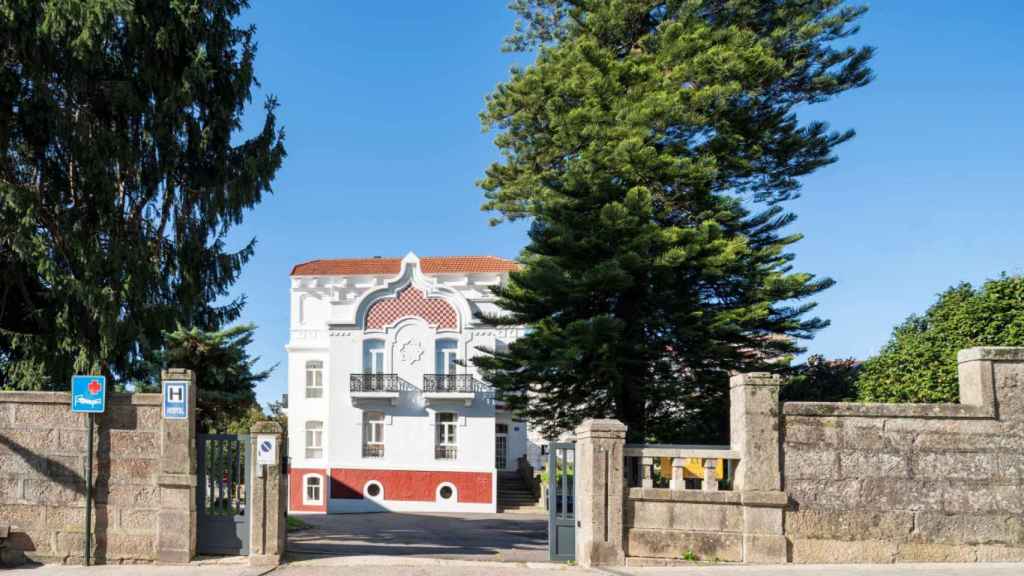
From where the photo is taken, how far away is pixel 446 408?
3553cm

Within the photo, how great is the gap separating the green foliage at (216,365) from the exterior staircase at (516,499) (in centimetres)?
1420

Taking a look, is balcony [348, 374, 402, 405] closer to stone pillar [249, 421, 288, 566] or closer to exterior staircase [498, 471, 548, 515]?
exterior staircase [498, 471, 548, 515]

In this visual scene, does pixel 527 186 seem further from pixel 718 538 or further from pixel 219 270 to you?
pixel 718 538

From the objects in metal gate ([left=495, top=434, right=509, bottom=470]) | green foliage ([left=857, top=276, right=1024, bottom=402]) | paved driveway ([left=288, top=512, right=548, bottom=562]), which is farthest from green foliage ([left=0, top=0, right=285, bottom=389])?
metal gate ([left=495, top=434, right=509, bottom=470])

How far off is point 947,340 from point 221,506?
465 inches

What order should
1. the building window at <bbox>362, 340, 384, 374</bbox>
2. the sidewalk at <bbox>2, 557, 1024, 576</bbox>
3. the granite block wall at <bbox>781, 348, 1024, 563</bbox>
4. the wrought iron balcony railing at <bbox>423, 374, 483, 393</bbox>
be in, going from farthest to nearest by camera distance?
the building window at <bbox>362, 340, 384, 374</bbox>
the wrought iron balcony railing at <bbox>423, 374, 483, 393</bbox>
the granite block wall at <bbox>781, 348, 1024, 563</bbox>
the sidewalk at <bbox>2, 557, 1024, 576</bbox>

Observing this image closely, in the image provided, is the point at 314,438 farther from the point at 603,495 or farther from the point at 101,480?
the point at 603,495

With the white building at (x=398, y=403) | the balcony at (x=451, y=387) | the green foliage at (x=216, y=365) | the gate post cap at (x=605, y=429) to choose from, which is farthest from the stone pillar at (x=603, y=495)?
the balcony at (x=451, y=387)

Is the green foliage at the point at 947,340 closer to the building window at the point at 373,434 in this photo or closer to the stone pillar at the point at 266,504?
the stone pillar at the point at 266,504

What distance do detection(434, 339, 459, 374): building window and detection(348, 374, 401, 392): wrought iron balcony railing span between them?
6.25ft

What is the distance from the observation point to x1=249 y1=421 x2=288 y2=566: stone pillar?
12273mm

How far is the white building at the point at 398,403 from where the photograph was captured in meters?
34.8

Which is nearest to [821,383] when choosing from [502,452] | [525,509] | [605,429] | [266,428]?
[605,429]

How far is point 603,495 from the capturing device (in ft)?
39.0
